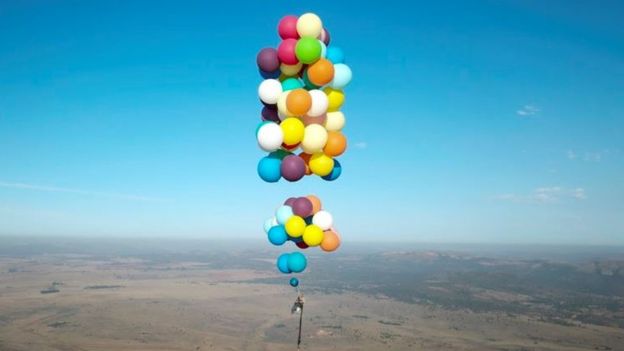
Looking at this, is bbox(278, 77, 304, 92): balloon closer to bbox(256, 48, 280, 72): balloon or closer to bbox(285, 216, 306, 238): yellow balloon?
bbox(256, 48, 280, 72): balloon

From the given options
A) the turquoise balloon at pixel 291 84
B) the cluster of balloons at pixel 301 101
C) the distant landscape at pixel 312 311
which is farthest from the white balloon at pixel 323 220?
the distant landscape at pixel 312 311

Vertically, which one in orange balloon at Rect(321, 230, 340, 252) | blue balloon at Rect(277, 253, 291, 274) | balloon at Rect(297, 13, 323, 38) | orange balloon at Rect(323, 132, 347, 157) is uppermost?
balloon at Rect(297, 13, 323, 38)

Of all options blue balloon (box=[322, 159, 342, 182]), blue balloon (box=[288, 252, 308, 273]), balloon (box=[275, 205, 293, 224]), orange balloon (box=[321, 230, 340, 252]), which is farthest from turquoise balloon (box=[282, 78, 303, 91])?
blue balloon (box=[288, 252, 308, 273])

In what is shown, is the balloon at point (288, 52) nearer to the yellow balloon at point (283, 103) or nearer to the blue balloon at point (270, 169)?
the yellow balloon at point (283, 103)

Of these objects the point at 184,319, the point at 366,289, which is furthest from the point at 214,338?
the point at 366,289

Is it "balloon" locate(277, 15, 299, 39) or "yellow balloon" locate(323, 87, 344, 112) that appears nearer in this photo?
"balloon" locate(277, 15, 299, 39)
